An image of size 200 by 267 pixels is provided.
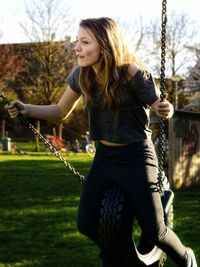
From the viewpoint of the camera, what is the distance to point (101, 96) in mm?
2732

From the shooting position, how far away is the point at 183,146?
10.7m

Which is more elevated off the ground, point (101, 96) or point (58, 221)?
point (101, 96)

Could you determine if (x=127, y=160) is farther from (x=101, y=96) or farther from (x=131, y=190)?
(x=101, y=96)

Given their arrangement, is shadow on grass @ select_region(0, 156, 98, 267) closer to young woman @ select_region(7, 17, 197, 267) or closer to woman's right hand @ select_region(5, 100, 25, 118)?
woman's right hand @ select_region(5, 100, 25, 118)

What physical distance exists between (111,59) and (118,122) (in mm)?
335

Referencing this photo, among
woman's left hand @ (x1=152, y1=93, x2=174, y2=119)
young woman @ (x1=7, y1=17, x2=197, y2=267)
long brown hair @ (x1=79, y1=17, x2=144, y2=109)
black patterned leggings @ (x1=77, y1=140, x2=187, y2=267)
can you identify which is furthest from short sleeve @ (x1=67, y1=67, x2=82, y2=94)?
woman's left hand @ (x1=152, y1=93, x2=174, y2=119)

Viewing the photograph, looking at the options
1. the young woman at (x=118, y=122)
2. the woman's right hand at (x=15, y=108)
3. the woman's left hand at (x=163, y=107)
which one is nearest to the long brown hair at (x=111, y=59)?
the young woman at (x=118, y=122)

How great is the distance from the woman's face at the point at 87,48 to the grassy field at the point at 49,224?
2.69 m

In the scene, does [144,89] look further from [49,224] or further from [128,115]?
[49,224]

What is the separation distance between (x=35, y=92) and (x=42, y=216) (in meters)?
23.4

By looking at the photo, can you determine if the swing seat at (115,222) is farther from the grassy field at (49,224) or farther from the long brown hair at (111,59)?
the grassy field at (49,224)

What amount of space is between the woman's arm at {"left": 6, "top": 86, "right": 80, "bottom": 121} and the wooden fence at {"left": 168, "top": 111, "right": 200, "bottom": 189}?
750cm

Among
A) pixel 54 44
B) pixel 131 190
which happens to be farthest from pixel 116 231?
pixel 54 44

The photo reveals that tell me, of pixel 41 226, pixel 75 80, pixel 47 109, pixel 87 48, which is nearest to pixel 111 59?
pixel 87 48
